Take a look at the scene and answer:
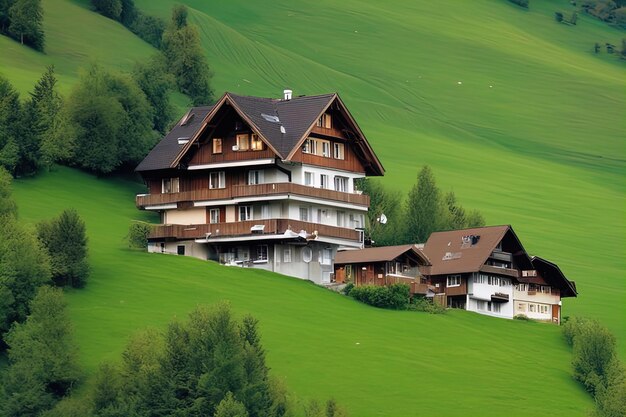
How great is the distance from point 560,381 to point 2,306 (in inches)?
1419

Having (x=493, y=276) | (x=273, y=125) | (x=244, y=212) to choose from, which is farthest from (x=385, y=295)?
(x=273, y=125)

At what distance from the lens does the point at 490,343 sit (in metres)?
107

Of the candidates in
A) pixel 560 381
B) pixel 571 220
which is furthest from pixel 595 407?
pixel 571 220

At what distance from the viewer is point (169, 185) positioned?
124062mm

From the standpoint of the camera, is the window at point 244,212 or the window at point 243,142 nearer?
the window at point 243,142

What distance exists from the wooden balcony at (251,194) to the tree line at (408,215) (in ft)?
25.9

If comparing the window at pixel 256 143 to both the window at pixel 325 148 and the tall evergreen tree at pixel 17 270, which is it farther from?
the tall evergreen tree at pixel 17 270

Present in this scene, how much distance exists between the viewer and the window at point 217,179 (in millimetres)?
120375

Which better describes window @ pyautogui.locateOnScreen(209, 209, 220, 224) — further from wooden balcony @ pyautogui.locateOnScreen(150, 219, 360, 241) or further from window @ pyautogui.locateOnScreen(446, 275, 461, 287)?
window @ pyautogui.locateOnScreen(446, 275, 461, 287)

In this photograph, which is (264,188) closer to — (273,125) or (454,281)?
(273,125)

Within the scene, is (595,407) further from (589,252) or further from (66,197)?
(589,252)

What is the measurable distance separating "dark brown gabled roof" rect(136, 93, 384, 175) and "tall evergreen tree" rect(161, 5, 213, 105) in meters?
37.8

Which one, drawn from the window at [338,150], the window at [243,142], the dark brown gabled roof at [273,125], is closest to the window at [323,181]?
the window at [338,150]

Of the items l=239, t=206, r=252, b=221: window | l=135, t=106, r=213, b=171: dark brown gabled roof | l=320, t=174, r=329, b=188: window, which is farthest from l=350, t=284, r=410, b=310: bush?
l=135, t=106, r=213, b=171: dark brown gabled roof
